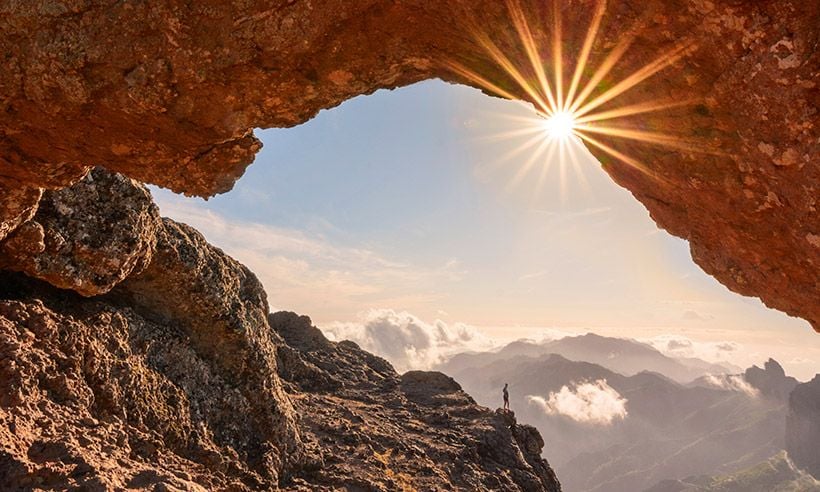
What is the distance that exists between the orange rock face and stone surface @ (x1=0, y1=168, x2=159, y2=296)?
4.13 m

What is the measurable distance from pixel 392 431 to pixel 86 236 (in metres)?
24.2

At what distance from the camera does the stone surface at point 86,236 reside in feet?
43.1

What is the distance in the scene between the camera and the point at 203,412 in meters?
18.5

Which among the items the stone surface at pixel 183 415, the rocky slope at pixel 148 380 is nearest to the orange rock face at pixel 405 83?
the rocky slope at pixel 148 380

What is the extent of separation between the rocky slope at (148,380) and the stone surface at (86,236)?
0.14 ft

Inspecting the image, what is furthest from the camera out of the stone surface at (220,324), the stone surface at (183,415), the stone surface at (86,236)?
the stone surface at (220,324)

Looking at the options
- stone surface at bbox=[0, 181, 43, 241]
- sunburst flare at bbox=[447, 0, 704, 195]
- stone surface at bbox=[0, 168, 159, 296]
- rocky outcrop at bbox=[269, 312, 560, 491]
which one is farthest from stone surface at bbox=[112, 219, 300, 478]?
sunburst flare at bbox=[447, 0, 704, 195]

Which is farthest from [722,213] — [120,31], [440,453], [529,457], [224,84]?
[529,457]

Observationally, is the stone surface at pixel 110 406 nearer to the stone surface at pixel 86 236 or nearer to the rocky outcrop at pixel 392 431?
the stone surface at pixel 86 236

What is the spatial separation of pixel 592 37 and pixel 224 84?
21.6 ft

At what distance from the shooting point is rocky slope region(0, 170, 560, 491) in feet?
39.3

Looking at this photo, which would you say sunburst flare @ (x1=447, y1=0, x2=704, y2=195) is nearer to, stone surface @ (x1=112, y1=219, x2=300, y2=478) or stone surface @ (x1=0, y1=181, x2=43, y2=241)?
stone surface @ (x1=0, y1=181, x2=43, y2=241)

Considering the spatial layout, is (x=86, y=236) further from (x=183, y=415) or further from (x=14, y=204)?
(x=183, y=415)

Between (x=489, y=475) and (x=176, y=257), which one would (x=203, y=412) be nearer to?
(x=176, y=257)
